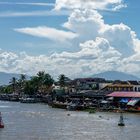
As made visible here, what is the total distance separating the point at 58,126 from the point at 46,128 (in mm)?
4258

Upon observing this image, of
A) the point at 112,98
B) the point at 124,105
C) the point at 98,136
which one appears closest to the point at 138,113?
the point at 124,105

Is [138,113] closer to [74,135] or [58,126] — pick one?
[58,126]

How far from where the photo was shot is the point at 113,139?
2566 inches

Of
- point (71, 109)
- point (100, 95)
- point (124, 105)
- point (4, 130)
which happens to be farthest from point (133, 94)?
point (4, 130)

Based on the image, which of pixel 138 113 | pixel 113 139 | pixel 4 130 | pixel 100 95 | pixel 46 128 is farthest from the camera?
pixel 100 95

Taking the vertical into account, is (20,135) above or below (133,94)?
below

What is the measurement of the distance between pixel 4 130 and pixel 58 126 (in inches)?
475

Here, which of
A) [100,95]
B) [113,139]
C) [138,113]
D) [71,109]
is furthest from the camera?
[100,95]

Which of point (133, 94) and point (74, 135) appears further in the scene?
point (133, 94)

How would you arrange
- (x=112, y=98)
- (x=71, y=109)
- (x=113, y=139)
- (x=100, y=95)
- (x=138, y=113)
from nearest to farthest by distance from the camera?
(x=113, y=139)
(x=138, y=113)
(x=71, y=109)
(x=112, y=98)
(x=100, y=95)

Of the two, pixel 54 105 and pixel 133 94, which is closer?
pixel 133 94

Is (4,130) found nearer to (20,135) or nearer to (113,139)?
(20,135)

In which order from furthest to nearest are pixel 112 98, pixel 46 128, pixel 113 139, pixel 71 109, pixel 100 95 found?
pixel 100 95, pixel 112 98, pixel 71 109, pixel 46 128, pixel 113 139

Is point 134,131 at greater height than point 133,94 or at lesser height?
lesser
